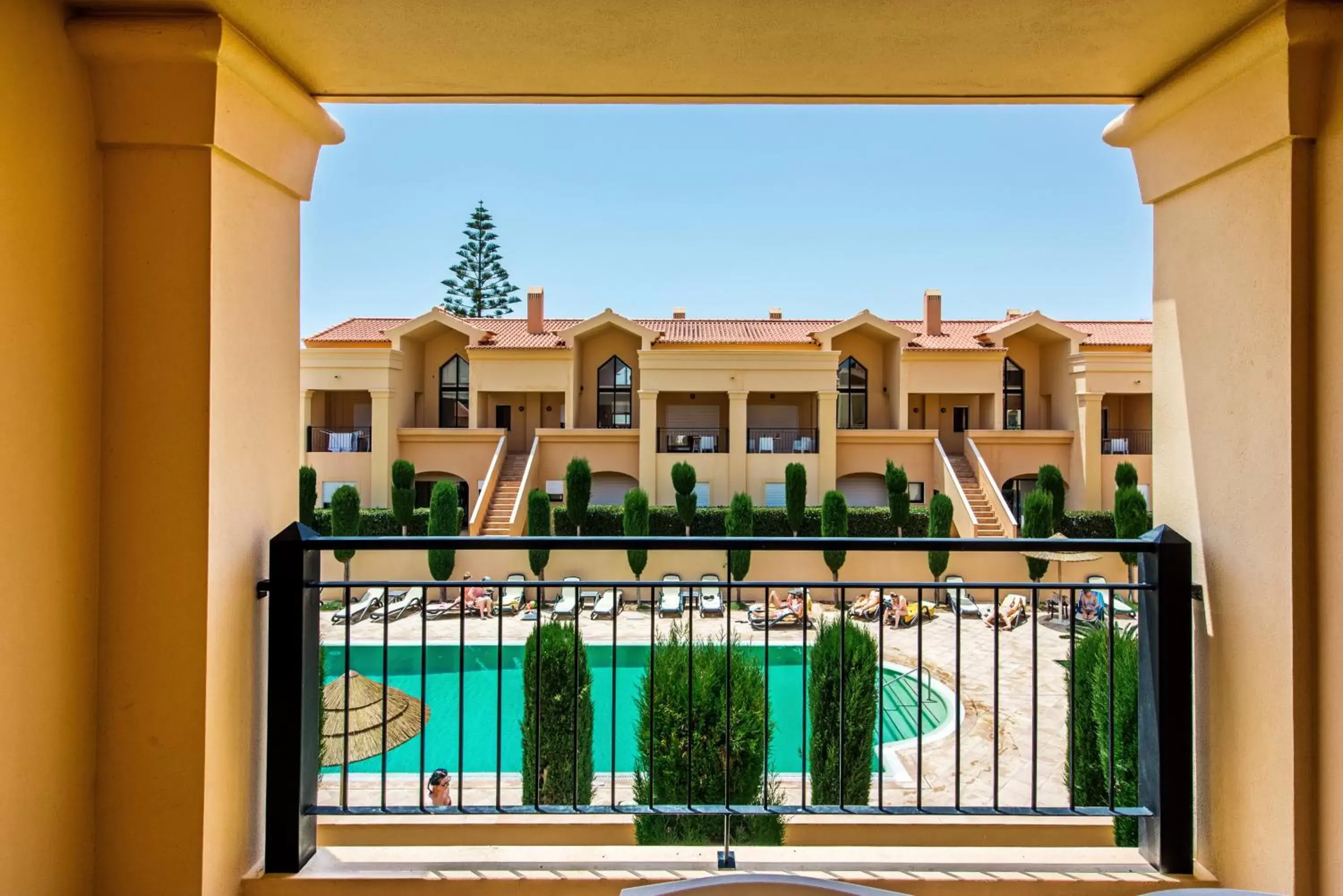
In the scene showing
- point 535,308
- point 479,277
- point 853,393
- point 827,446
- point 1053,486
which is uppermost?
point 479,277

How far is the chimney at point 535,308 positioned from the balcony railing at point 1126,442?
1656 cm

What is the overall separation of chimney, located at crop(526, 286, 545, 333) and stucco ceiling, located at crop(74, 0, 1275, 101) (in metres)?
20.7

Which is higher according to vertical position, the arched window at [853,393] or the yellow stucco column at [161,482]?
the arched window at [853,393]

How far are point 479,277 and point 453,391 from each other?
40.5ft

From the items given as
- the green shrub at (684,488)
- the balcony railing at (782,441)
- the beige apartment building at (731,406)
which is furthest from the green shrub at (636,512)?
the balcony railing at (782,441)

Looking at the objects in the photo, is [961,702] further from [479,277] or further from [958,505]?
[479,277]

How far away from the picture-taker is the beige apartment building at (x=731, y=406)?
2027 cm

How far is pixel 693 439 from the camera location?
22000 millimetres

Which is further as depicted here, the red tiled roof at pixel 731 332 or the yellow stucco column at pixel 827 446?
the red tiled roof at pixel 731 332

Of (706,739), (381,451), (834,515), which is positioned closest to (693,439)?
(834,515)

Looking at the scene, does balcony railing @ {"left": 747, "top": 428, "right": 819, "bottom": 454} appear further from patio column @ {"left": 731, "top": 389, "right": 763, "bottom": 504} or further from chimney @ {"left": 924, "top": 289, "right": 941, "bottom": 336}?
chimney @ {"left": 924, "top": 289, "right": 941, "bottom": 336}

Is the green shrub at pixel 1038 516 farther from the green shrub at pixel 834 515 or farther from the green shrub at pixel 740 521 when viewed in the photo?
the green shrub at pixel 740 521

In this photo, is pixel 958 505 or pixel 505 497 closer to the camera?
pixel 958 505

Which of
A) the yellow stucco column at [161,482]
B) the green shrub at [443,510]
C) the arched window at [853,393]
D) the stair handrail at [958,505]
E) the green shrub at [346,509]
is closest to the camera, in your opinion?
the yellow stucco column at [161,482]
